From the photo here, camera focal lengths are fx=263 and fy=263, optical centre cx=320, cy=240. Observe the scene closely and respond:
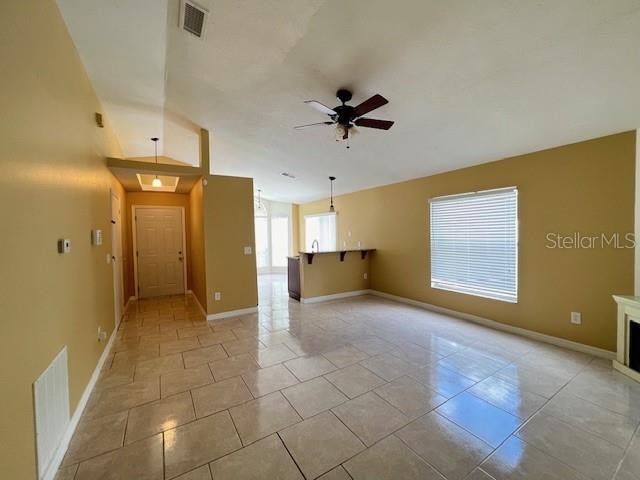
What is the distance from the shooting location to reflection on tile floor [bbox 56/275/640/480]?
1581mm

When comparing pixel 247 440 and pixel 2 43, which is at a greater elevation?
pixel 2 43

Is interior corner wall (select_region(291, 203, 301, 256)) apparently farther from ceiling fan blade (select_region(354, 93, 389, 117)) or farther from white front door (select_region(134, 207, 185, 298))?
ceiling fan blade (select_region(354, 93, 389, 117))

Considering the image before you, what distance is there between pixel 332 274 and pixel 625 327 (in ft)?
13.6

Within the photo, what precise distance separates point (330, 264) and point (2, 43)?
4.97m

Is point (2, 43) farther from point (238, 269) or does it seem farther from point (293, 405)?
point (238, 269)

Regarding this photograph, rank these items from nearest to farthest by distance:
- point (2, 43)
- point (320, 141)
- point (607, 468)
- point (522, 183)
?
point (2, 43)
point (607, 468)
point (522, 183)
point (320, 141)

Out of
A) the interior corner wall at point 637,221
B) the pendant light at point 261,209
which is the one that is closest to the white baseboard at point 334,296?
the interior corner wall at point 637,221

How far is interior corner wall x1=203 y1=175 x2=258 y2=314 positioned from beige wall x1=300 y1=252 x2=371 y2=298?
1127mm

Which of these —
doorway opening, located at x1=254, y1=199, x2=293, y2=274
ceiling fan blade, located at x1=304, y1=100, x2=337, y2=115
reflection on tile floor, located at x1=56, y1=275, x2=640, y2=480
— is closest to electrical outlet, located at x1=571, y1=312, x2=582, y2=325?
reflection on tile floor, located at x1=56, y1=275, x2=640, y2=480

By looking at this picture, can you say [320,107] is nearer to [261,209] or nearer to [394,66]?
[394,66]

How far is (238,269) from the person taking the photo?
4.55 meters

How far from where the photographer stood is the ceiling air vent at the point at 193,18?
199cm

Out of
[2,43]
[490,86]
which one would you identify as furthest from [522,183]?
[2,43]

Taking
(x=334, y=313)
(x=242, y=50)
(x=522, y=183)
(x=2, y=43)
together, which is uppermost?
(x=242, y=50)
